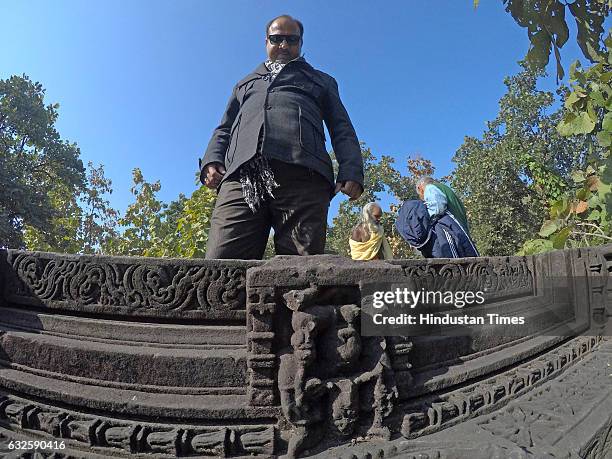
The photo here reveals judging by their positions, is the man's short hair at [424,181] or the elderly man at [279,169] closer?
the elderly man at [279,169]

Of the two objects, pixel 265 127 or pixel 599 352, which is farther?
pixel 599 352

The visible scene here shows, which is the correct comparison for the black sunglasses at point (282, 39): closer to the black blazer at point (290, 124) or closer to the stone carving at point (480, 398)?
the black blazer at point (290, 124)

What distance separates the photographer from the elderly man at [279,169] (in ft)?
6.90

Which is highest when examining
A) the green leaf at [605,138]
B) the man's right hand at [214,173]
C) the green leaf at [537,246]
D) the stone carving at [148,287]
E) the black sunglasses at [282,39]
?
the black sunglasses at [282,39]

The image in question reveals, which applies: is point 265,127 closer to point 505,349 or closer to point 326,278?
point 326,278

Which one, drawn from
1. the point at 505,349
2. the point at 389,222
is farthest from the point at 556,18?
the point at 389,222

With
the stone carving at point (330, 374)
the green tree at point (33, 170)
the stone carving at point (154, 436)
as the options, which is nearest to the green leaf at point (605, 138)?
the stone carving at point (330, 374)

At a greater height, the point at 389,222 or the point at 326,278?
the point at 389,222

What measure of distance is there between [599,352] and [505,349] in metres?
1.00

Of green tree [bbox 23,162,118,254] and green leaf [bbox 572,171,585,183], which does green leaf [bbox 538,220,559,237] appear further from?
green tree [bbox 23,162,118,254]

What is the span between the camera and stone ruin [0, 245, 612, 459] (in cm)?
141

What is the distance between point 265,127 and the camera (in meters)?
2.10

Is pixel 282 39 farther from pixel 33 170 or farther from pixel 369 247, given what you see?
pixel 33 170

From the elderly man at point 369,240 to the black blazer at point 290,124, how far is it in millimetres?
1750
